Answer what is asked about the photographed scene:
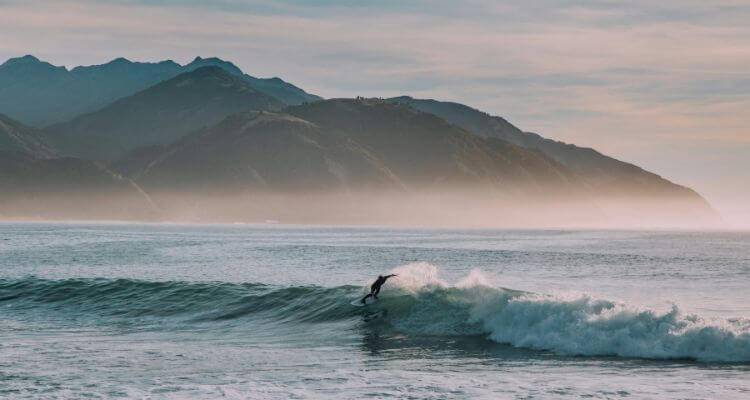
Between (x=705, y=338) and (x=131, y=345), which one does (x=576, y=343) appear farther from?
(x=131, y=345)

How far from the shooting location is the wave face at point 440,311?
2344 cm

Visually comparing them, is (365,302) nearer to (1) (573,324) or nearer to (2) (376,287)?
(2) (376,287)

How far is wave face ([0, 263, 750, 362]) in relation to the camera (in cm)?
2344

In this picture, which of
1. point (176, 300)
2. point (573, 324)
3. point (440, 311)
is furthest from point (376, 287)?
point (176, 300)

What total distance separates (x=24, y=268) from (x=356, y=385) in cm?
4879

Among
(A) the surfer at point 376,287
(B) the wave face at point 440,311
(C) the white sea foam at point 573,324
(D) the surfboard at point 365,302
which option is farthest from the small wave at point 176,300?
(C) the white sea foam at point 573,324

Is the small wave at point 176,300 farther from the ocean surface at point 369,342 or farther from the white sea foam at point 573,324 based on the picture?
the white sea foam at point 573,324

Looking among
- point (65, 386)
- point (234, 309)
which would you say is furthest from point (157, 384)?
point (234, 309)

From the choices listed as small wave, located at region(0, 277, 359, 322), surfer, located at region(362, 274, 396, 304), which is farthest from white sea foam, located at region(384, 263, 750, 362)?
small wave, located at region(0, 277, 359, 322)

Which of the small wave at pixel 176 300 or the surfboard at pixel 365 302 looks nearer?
the surfboard at pixel 365 302

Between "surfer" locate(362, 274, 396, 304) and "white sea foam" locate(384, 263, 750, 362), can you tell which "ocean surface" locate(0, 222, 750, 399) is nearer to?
"white sea foam" locate(384, 263, 750, 362)

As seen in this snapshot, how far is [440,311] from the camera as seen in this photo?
101 feet

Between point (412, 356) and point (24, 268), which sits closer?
point (412, 356)

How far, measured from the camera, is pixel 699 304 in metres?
37.5
